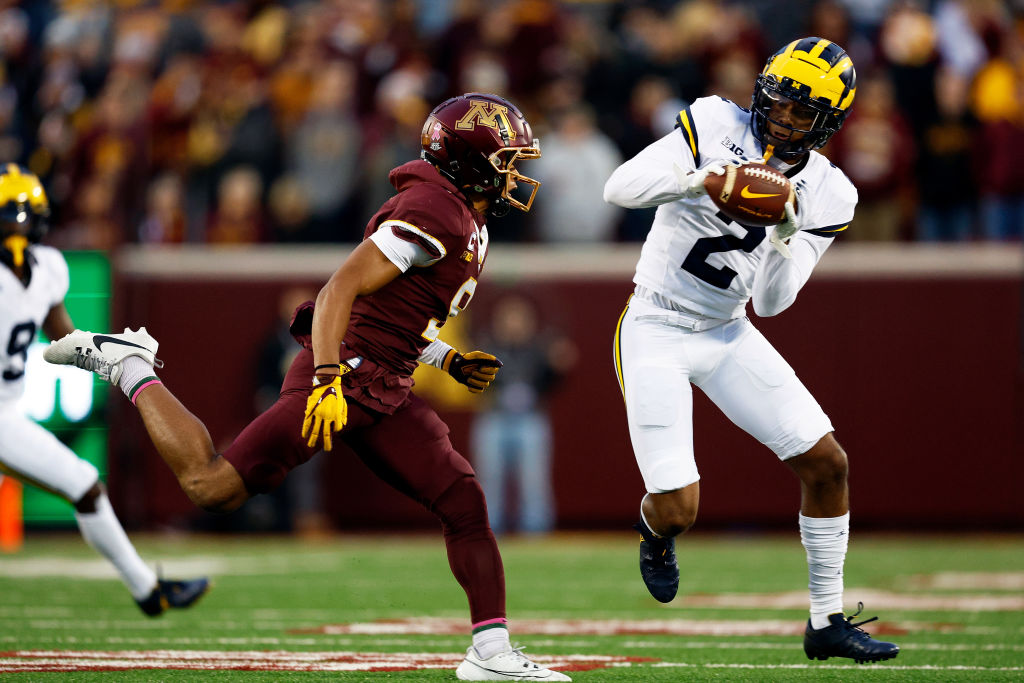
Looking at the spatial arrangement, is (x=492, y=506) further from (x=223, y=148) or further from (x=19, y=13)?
(x=19, y=13)

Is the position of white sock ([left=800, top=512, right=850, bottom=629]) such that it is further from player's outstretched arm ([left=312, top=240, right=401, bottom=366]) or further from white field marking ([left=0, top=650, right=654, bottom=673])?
player's outstretched arm ([left=312, top=240, right=401, bottom=366])

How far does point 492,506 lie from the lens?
1056 cm

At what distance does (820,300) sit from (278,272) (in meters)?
4.04

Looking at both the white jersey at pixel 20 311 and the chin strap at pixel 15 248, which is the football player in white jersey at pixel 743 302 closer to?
the white jersey at pixel 20 311

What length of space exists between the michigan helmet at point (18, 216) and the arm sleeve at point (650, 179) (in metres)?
2.65

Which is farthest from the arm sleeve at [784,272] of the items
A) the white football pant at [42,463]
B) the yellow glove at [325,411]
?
the white football pant at [42,463]

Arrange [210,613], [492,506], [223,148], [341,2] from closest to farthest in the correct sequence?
[210,613] → [492,506] → [223,148] → [341,2]

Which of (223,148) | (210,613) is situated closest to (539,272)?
(223,148)

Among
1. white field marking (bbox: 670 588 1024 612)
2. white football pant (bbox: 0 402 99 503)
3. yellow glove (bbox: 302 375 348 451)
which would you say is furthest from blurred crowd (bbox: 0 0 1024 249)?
yellow glove (bbox: 302 375 348 451)

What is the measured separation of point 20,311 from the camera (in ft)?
19.7

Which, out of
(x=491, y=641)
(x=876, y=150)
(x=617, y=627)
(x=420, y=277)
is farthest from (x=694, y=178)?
(x=876, y=150)

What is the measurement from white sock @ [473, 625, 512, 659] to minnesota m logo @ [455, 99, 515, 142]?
1.50 meters

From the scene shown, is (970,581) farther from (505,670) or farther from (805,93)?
(505,670)

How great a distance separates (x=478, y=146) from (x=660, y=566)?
1.61 m
